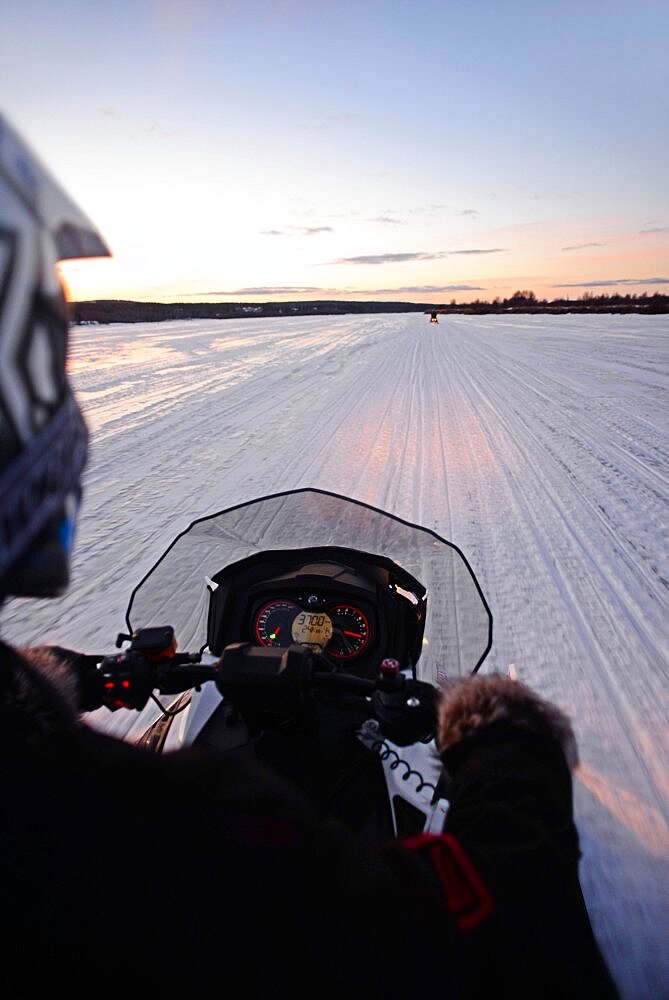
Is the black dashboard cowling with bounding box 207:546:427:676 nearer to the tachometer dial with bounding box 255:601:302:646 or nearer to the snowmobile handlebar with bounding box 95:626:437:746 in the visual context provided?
the tachometer dial with bounding box 255:601:302:646

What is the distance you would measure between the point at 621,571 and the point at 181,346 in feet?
74.5

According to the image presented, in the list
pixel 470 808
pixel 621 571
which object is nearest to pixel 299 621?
pixel 470 808

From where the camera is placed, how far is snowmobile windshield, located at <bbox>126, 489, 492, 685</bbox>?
233 cm

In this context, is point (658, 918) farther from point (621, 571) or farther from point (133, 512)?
point (133, 512)

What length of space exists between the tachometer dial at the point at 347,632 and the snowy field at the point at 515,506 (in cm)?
120

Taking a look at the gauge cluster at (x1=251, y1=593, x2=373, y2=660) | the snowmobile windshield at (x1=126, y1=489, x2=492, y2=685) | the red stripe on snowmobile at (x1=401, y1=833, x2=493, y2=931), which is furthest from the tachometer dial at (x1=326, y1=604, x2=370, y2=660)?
the red stripe on snowmobile at (x1=401, y1=833, x2=493, y2=931)

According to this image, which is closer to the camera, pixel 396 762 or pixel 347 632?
pixel 396 762

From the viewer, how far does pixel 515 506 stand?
5469 millimetres

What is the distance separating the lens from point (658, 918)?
6.52 ft

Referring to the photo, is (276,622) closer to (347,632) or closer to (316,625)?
(316,625)

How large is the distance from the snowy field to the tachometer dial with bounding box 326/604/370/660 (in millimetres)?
→ 1198

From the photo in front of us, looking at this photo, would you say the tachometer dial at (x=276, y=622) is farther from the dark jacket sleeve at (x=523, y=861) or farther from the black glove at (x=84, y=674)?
the dark jacket sleeve at (x=523, y=861)

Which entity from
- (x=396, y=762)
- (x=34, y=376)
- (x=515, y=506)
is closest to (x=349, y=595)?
(x=396, y=762)

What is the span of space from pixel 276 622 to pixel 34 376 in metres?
1.59
